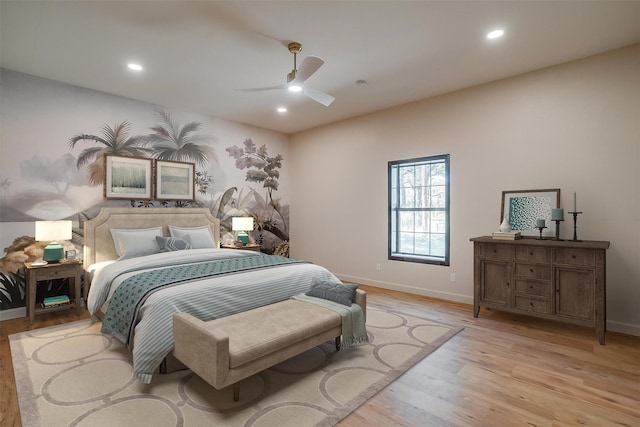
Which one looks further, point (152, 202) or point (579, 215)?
point (152, 202)

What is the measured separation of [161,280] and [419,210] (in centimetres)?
369

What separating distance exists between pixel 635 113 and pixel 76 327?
6267mm

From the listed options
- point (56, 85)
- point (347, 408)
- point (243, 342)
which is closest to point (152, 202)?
point (56, 85)

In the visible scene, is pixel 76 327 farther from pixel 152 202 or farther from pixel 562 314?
pixel 562 314

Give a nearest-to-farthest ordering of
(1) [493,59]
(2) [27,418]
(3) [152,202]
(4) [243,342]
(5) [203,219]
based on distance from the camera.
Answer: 1. (2) [27,418]
2. (4) [243,342]
3. (1) [493,59]
4. (3) [152,202]
5. (5) [203,219]

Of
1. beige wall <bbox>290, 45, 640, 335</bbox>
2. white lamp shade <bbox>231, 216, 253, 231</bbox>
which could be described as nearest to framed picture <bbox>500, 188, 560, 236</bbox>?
beige wall <bbox>290, 45, 640, 335</bbox>

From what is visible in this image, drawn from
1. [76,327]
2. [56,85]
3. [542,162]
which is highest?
[56,85]

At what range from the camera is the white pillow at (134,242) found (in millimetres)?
4129

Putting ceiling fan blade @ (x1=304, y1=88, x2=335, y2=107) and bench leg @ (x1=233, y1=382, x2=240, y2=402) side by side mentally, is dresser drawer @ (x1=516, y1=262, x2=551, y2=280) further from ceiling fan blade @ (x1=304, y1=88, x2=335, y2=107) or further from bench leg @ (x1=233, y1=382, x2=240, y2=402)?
bench leg @ (x1=233, y1=382, x2=240, y2=402)

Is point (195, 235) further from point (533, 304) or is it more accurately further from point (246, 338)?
point (533, 304)

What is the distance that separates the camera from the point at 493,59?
3.57m

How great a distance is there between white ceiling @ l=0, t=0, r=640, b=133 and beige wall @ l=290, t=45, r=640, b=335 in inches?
14.3

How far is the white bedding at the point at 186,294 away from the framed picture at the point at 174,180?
138 centimetres

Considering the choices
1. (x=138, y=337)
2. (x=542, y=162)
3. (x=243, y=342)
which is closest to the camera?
(x=243, y=342)
